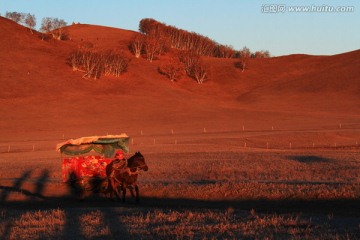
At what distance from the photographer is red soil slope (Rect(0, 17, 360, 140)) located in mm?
69250

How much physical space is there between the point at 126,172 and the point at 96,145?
12.5 feet

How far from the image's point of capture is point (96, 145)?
21.0 metres

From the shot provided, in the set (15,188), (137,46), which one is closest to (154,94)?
(137,46)

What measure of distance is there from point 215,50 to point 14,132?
363 feet

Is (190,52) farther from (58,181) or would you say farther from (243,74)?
(58,181)

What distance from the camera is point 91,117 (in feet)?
238

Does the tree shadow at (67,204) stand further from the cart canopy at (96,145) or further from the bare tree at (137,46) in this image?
the bare tree at (137,46)

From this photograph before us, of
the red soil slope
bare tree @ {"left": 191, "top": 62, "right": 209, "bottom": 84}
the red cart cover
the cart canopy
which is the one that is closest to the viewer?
the red cart cover

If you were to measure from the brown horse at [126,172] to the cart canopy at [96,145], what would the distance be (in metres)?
2.28

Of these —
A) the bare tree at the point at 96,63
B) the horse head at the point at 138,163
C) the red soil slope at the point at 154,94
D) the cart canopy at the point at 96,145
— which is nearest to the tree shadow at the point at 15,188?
the cart canopy at the point at 96,145

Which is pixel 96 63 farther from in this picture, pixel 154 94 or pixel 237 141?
pixel 237 141

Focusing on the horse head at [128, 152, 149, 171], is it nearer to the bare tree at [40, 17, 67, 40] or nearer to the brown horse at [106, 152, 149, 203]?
the brown horse at [106, 152, 149, 203]

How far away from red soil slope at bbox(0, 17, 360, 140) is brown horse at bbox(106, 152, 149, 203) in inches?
1619

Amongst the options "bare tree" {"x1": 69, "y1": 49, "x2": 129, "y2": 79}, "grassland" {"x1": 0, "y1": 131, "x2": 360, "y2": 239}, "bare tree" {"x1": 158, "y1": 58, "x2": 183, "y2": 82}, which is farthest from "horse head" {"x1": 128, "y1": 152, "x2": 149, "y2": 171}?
"bare tree" {"x1": 158, "y1": 58, "x2": 183, "y2": 82}
